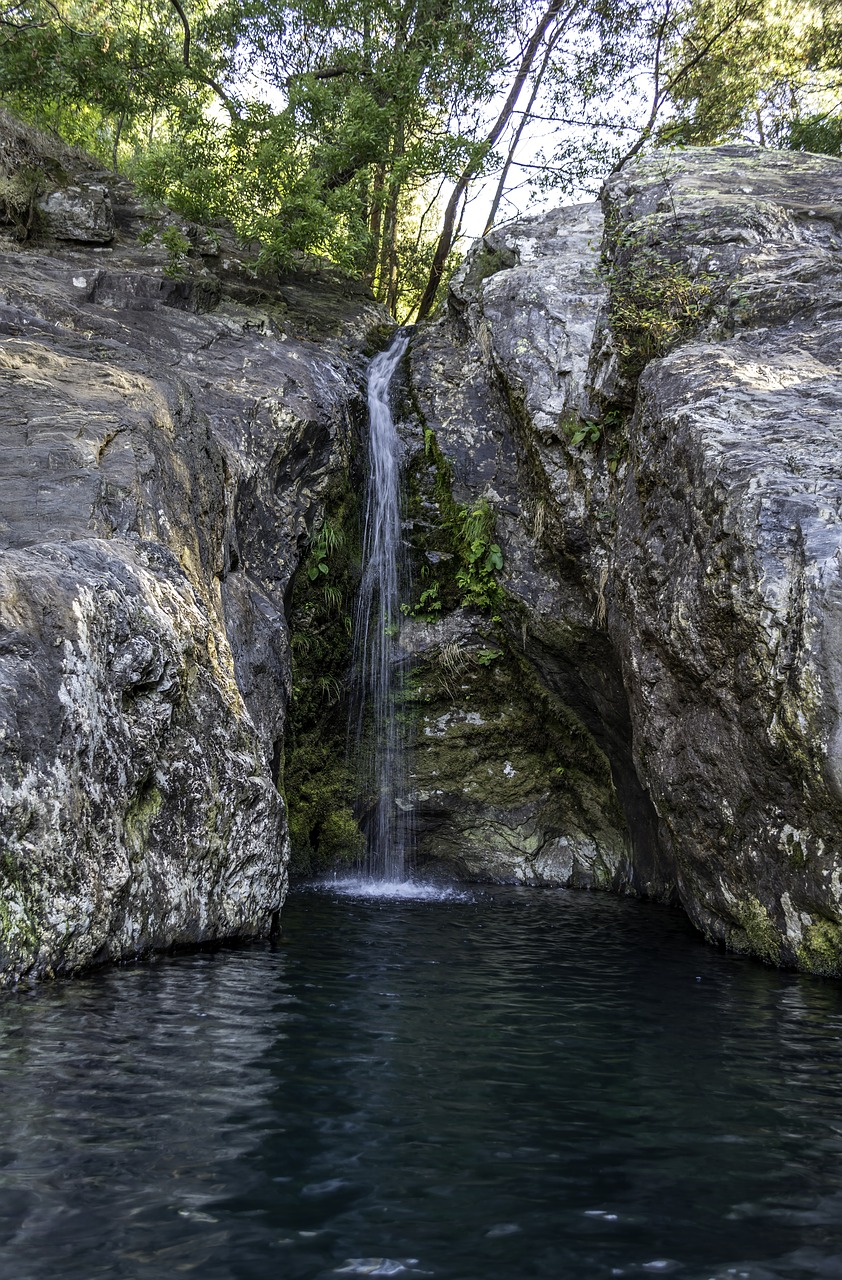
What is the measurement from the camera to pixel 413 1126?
11.3 feet

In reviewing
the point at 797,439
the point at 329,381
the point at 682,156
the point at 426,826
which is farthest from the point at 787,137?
the point at 426,826

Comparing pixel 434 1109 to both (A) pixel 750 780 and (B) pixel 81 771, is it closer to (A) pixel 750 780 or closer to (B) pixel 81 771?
(B) pixel 81 771

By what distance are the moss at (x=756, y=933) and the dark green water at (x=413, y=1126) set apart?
0.83m

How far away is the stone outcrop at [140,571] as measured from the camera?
17.5 feet

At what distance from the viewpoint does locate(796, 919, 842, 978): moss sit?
257 inches

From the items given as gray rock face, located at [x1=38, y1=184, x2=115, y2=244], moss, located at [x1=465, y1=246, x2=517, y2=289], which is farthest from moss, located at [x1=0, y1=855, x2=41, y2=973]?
gray rock face, located at [x1=38, y1=184, x2=115, y2=244]

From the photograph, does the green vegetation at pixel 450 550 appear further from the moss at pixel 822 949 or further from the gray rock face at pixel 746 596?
the moss at pixel 822 949

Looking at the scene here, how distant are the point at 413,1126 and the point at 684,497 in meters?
5.99

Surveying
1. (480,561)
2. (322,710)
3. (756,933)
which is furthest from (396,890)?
(756,933)

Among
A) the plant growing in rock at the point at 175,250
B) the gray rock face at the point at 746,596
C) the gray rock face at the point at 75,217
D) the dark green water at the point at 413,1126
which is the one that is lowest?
the dark green water at the point at 413,1126

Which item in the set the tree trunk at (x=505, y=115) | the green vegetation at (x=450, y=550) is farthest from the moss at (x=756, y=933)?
the tree trunk at (x=505, y=115)

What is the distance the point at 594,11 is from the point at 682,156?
27.3 feet

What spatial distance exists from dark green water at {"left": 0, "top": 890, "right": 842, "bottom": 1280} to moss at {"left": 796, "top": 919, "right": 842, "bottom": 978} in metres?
0.46

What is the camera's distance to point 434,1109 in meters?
3.64
